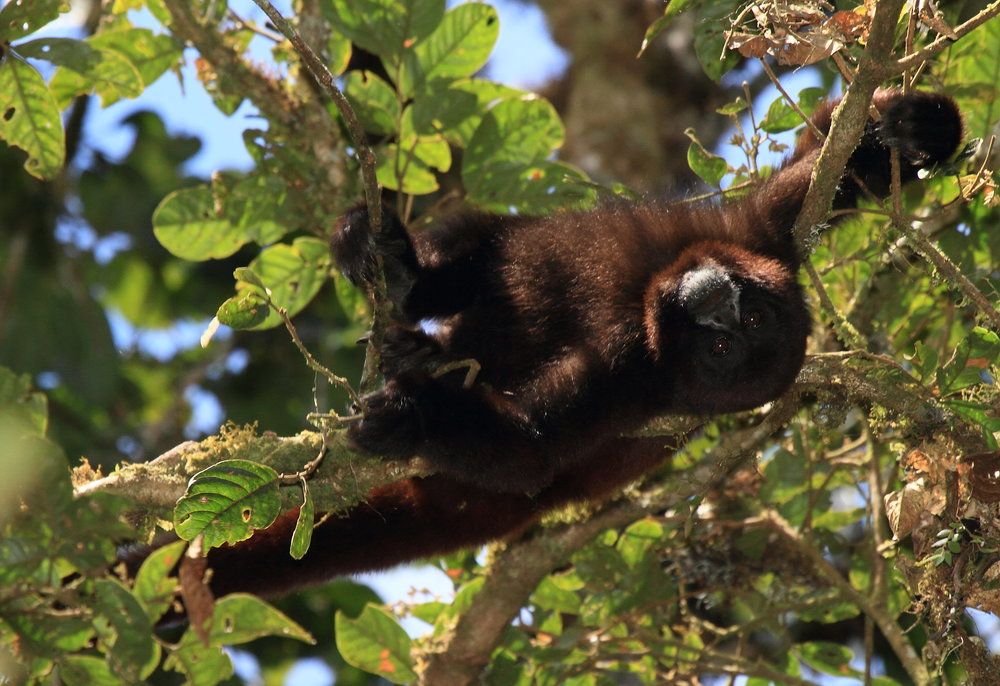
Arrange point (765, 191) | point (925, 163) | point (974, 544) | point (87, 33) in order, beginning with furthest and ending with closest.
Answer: point (87, 33), point (765, 191), point (925, 163), point (974, 544)

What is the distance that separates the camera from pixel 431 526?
2.76 metres

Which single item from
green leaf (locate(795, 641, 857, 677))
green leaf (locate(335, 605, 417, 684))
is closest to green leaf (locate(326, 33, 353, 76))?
green leaf (locate(335, 605, 417, 684))

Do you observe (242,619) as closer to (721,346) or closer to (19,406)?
(19,406)

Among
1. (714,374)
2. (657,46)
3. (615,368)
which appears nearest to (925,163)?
(714,374)

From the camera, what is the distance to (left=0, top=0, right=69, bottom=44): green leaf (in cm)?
259

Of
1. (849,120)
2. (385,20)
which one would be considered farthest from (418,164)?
(849,120)

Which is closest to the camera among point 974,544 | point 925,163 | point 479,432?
point 974,544

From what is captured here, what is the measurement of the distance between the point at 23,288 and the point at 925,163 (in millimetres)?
4014

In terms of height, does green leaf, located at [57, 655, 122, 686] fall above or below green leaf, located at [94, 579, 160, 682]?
below

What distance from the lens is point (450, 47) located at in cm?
323

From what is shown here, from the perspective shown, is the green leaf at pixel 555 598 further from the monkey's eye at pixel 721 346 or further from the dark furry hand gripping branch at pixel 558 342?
the monkey's eye at pixel 721 346

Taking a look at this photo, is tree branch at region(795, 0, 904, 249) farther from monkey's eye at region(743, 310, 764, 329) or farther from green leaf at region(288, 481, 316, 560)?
green leaf at region(288, 481, 316, 560)

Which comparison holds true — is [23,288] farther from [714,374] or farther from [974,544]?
[974,544]

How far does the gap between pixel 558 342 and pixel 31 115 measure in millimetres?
1514
